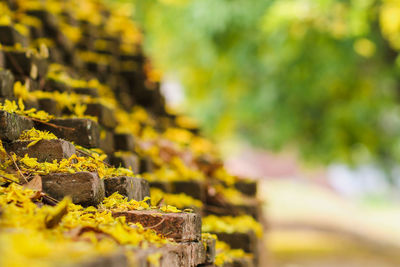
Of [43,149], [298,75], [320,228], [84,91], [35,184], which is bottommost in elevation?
[35,184]

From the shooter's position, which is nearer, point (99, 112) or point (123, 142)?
point (99, 112)

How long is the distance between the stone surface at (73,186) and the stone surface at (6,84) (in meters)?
0.70

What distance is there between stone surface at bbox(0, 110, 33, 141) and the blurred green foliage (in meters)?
3.79

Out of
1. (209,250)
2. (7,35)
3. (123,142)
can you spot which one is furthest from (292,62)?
(209,250)

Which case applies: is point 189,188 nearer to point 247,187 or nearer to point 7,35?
point 247,187

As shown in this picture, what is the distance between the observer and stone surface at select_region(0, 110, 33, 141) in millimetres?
1868

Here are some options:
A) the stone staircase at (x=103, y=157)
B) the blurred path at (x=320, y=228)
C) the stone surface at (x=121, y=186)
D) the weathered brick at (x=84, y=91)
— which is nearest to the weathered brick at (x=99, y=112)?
the stone staircase at (x=103, y=157)

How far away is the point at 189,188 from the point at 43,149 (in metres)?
1.31

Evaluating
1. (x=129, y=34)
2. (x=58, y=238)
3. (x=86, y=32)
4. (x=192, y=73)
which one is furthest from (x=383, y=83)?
(x=58, y=238)

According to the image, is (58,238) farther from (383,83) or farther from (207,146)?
(383,83)

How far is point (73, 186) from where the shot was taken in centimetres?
177

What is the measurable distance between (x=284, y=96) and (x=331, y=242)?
404cm

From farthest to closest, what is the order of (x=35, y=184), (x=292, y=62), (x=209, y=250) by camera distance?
(x=292, y=62) → (x=209, y=250) → (x=35, y=184)

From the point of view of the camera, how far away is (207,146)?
196 inches
